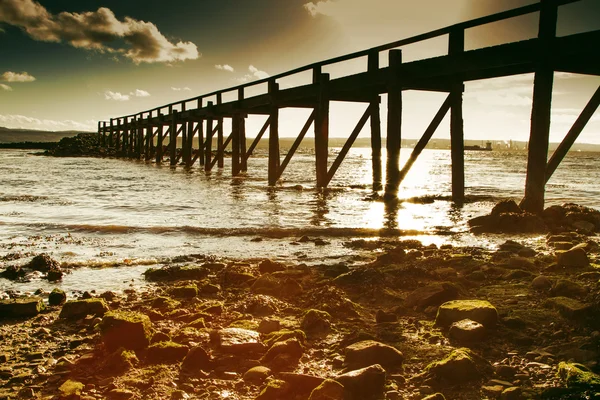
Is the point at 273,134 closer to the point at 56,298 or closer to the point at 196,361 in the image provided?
the point at 56,298

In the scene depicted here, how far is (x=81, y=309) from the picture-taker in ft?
11.0

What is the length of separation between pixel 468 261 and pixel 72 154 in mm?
42897

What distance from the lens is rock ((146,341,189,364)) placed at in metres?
2.69

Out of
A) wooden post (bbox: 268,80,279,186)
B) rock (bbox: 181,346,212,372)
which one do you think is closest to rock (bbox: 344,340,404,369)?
rock (bbox: 181,346,212,372)

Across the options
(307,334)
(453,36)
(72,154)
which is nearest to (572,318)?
(307,334)

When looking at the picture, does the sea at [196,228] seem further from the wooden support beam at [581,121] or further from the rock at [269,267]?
the wooden support beam at [581,121]

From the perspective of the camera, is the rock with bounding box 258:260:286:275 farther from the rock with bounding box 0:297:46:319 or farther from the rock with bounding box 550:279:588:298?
the rock with bounding box 550:279:588:298

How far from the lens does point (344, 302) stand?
11.4 feet

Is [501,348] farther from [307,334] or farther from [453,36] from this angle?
[453,36]

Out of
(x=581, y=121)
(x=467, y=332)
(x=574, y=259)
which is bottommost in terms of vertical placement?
(x=467, y=332)

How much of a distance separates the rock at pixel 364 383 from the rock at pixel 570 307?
1.55 metres

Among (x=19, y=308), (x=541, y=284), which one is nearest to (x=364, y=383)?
(x=541, y=284)

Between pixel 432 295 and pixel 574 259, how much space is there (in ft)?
6.58

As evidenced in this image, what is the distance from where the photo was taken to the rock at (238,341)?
2746mm
